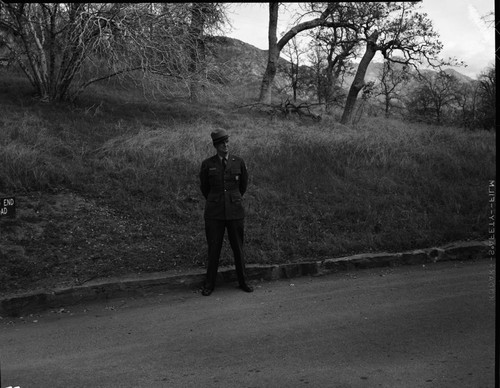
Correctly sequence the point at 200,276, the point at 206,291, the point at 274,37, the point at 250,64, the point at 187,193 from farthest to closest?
the point at 250,64
the point at 274,37
the point at 187,193
the point at 200,276
the point at 206,291

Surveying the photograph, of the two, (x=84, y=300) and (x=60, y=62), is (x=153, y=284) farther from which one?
(x=60, y=62)

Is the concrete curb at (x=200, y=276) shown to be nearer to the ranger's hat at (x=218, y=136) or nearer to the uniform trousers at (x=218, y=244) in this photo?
the uniform trousers at (x=218, y=244)

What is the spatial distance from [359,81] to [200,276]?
16.6 meters

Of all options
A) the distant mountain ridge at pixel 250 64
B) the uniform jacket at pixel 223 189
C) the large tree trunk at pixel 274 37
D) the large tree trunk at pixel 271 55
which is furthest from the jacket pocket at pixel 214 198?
the distant mountain ridge at pixel 250 64

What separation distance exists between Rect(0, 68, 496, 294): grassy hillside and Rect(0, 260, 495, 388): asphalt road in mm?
1101

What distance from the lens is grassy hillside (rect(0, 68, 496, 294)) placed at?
7648 mm

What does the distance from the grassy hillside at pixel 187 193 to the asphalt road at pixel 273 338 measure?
3.61 ft

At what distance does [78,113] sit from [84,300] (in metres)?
9.66

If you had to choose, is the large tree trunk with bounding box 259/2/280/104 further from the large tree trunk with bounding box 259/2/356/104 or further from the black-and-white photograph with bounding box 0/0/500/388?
the black-and-white photograph with bounding box 0/0/500/388

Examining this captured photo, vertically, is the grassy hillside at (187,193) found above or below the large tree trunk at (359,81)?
below

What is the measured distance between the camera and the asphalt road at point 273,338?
424cm

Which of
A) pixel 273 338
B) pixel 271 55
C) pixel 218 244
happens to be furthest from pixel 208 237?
pixel 271 55

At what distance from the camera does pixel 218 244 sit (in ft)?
22.2

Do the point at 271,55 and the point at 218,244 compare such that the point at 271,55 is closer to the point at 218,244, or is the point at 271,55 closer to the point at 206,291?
the point at 218,244
